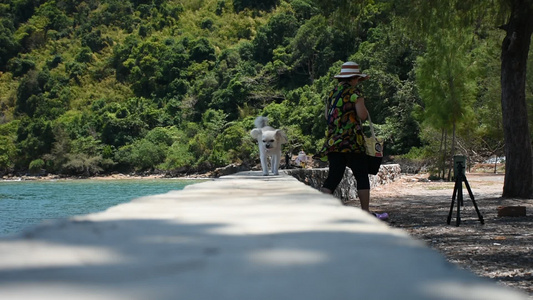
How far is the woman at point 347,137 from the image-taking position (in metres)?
5.45

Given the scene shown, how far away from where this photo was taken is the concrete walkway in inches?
45.0

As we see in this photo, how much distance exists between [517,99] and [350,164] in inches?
199

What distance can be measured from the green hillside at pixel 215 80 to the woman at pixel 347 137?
5.70m

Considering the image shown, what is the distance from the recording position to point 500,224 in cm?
652

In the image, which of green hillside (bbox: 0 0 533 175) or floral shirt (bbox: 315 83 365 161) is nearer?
floral shirt (bbox: 315 83 365 161)

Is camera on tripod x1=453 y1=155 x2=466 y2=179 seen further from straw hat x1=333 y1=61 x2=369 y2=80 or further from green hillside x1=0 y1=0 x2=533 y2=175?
green hillside x1=0 y1=0 x2=533 y2=175

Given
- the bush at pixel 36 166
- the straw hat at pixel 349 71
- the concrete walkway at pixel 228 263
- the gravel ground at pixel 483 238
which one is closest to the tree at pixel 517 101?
the gravel ground at pixel 483 238

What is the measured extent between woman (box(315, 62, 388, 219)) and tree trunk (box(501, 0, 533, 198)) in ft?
16.0

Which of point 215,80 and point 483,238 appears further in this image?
point 215,80

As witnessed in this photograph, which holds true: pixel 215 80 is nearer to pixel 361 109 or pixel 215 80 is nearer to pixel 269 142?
pixel 269 142

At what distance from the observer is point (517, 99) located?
9500 millimetres

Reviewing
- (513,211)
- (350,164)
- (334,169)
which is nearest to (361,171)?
(350,164)

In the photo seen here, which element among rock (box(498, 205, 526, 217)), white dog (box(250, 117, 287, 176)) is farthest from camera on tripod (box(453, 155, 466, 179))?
white dog (box(250, 117, 287, 176))

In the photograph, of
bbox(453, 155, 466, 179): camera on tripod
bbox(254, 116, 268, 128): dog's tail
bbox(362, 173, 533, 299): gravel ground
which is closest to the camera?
bbox(362, 173, 533, 299): gravel ground
